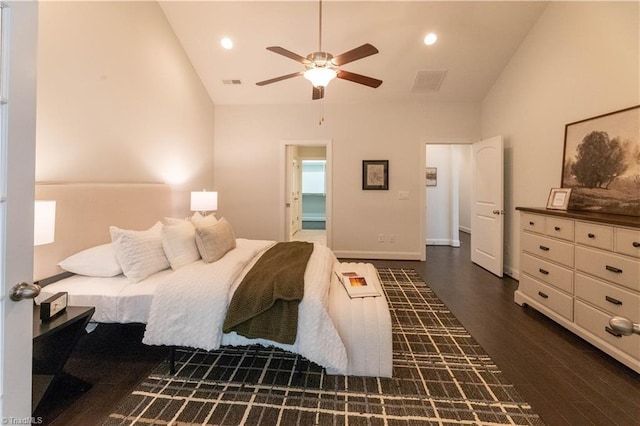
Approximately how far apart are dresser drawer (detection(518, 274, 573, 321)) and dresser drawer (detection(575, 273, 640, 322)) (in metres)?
0.15

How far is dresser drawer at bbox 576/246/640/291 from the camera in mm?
1858

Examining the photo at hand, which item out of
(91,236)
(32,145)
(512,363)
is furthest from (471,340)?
(91,236)

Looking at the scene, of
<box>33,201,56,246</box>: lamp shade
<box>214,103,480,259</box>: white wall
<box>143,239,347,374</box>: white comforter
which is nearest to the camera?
<box>33,201,56,246</box>: lamp shade

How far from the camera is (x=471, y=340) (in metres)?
2.27

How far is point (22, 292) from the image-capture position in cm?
80

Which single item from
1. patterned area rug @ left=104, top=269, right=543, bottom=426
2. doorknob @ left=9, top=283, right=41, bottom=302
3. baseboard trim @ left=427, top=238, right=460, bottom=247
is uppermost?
doorknob @ left=9, top=283, right=41, bottom=302

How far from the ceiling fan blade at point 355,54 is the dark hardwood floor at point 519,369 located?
97.0 inches

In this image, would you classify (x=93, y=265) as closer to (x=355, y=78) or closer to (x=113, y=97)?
(x=113, y=97)

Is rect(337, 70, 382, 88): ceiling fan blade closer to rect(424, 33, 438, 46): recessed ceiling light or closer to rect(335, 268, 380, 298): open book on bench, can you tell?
rect(424, 33, 438, 46): recessed ceiling light

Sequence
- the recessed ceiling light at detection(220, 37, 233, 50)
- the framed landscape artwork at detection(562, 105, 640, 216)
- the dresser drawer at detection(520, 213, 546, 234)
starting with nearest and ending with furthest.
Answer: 1. the framed landscape artwork at detection(562, 105, 640, 216)
2. the dresser drawer at detection(520, 213, 546, 234)
3. the recessed ceiling light at detection(220, 37, 233, 50)

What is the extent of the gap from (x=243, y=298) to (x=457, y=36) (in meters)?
4.00

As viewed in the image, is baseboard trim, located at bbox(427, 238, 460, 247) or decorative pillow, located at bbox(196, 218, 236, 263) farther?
baseboard trim, located at bbox(427, 238, 460, 247)

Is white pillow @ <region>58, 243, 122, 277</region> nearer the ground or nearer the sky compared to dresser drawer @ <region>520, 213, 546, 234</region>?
nearer the ground

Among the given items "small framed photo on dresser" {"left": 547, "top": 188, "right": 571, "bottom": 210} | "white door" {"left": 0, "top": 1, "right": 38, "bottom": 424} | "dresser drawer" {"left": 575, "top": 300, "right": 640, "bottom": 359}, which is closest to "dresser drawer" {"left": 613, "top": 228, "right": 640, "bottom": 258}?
"dresser drawer" {"left": 575, "top": 300, "right": 640, "bottom": 359}
